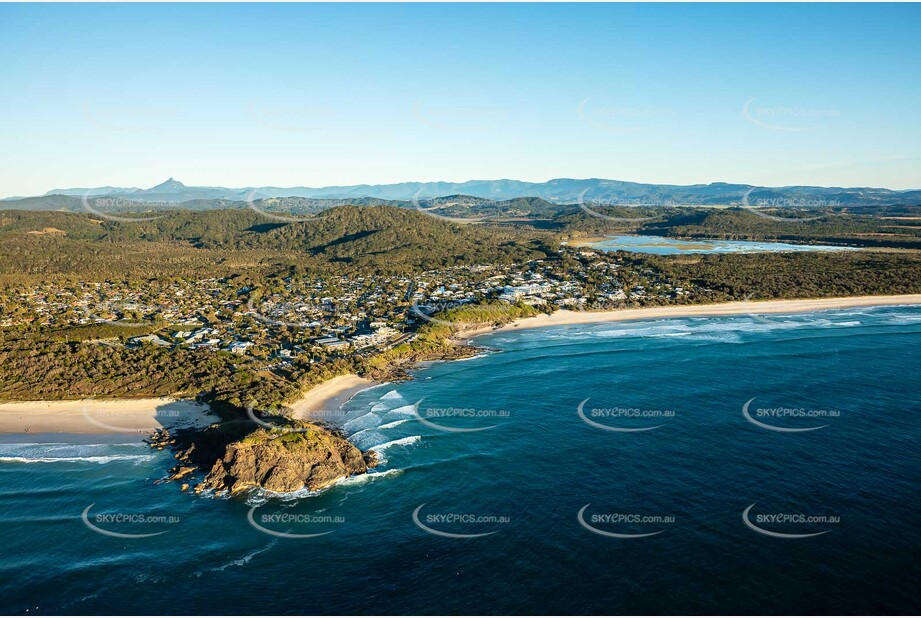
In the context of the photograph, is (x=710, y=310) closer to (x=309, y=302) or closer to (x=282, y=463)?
(x=309, y=302)

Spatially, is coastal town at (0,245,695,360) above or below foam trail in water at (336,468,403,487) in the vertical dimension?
above

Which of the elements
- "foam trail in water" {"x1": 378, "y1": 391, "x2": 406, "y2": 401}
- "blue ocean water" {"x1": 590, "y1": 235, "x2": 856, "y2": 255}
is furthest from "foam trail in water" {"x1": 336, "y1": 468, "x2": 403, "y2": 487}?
"blue ocean water" {"x1": 590, "y1": 235, "x2": 856, "y2": 255}

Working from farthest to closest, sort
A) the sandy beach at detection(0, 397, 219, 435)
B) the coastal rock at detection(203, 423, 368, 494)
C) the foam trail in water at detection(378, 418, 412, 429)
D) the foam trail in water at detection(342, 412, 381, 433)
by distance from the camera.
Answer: the foam trail in water at detection(378, 418, 412, 429), the sandy beach at detection(0, 397, 219, 435), the foam trail in water at detection(342, 412, 381, 433), the coastal rock at detection(203, 423, 368, 494)

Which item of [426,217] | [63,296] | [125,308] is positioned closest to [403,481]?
[125,308]

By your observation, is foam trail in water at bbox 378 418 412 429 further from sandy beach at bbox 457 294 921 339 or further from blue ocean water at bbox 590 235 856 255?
blue ocean water at bbox 590 235 856 255

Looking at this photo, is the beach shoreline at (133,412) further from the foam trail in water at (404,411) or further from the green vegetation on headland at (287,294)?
the foam trail in water at (404,411)

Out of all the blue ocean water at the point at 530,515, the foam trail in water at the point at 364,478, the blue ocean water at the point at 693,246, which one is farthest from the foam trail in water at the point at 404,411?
the blue ocean water at the point at 693,246

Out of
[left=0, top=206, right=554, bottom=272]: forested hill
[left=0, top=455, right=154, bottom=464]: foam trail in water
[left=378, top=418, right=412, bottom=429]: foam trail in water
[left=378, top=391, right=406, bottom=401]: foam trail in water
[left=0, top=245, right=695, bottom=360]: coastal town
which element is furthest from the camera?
[left=0, top=206, right=554, bottom=272]: forested hill

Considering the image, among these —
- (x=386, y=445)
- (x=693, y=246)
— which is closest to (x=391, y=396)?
(x=386, y=445)
